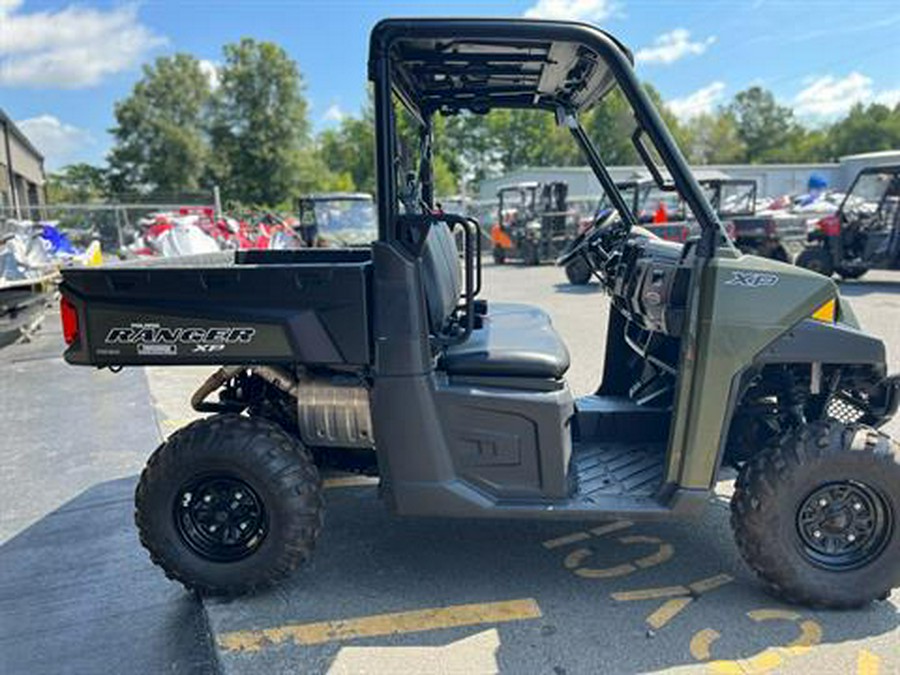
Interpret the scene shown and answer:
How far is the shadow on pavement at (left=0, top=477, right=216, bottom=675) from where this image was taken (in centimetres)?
A: 258

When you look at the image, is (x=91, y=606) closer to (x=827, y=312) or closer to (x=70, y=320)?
(x=70, y=320)

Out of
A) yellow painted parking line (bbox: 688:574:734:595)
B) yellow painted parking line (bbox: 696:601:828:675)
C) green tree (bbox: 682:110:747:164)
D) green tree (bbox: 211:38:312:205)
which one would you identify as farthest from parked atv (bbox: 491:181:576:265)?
green tree (bbox: 682:110:747:164)

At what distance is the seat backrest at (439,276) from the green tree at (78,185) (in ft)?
146

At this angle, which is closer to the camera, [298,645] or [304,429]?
[298,645]

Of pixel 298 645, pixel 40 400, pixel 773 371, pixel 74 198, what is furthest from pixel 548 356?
pixel 74 198

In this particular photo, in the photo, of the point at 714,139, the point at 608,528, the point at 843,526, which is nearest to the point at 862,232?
the point at 608,528

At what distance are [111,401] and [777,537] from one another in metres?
5.34

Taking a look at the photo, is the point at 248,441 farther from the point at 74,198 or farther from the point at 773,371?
the point at 74,198

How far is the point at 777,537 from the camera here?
2.72 metres

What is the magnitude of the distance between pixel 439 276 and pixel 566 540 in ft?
4.61

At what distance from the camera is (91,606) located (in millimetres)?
2957

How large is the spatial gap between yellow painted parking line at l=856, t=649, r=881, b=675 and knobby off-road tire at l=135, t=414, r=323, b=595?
2046mm

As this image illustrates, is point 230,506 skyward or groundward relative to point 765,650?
skyward

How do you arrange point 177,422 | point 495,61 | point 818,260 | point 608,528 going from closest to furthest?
point 495,61 < point 608,528 < point 177,422 < point 818,260
